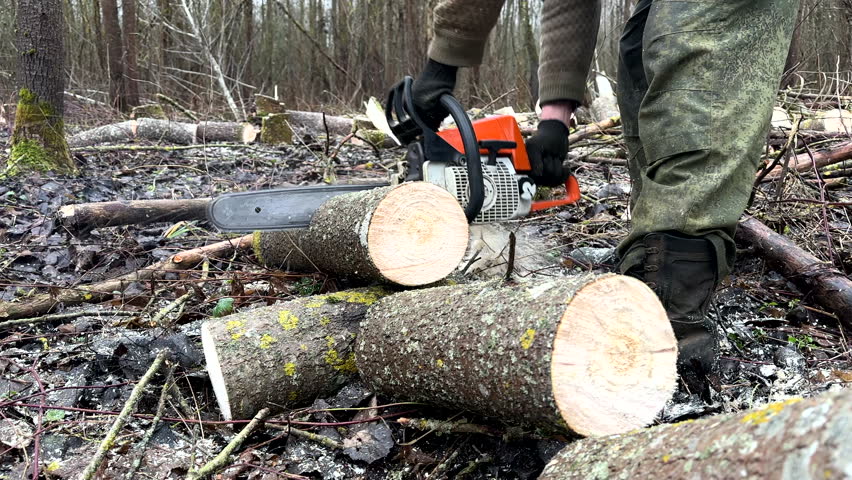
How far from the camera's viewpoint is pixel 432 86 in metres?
2.78

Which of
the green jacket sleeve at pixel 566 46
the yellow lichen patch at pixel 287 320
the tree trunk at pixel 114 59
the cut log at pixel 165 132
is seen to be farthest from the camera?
the tree trunk at pixel 114 59

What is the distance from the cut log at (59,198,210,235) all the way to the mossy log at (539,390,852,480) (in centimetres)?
304

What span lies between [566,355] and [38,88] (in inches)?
206

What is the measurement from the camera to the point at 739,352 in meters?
2.25

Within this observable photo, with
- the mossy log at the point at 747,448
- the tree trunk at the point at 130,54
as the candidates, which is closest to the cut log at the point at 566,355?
the mossy log at the point at 747,448

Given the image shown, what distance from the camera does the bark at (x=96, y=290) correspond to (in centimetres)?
251

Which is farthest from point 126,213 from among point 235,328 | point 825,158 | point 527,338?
point 825,158

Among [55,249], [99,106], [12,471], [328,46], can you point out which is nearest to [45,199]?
[55,249]

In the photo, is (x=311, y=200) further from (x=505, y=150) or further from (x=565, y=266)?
(x=565, y=266)

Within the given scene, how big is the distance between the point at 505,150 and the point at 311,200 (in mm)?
949

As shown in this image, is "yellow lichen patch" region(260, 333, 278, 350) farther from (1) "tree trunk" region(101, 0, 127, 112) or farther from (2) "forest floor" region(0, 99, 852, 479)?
(1) "tree trunk" region(101, 0, 127, 112)

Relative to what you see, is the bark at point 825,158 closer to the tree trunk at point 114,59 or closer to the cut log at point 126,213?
the cut log at point 126,213

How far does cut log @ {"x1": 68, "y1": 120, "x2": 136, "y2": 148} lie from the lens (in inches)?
271

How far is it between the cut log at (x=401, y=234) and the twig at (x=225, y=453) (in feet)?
2.02
